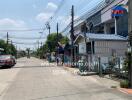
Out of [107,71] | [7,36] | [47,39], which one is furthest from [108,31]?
[7,36]

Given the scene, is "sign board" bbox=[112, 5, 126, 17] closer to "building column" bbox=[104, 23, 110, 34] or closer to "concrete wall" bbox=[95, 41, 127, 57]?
"concrete wall" bbox=[95, 41, 127, 57]

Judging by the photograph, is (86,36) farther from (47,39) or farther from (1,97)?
(47,39)

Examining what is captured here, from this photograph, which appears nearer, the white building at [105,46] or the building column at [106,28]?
the white building at [105,46]

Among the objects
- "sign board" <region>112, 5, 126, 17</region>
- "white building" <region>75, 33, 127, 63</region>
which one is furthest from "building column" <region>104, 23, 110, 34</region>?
"white building" <region>75, 33, 127, 63</region>

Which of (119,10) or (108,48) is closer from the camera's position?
(108,48)

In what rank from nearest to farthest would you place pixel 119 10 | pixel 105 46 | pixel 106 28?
pixel 105 46
pixel 119 10
pixel 106 28

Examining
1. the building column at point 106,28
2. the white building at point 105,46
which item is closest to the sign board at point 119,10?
the white building at point 105,46

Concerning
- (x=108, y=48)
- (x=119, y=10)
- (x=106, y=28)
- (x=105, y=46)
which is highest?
(x=119, y=10)

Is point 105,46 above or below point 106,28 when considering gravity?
below

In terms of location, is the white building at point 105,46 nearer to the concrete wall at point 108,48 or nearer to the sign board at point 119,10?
the concrete wall at point 108,48

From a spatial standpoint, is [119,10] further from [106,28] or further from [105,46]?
[106,28]

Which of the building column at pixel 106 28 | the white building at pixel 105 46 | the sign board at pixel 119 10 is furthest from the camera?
the building column at pixel 106 28

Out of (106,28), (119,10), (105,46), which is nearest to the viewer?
(105,46)

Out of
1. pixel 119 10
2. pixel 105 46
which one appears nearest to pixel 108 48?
pixel 105 46
